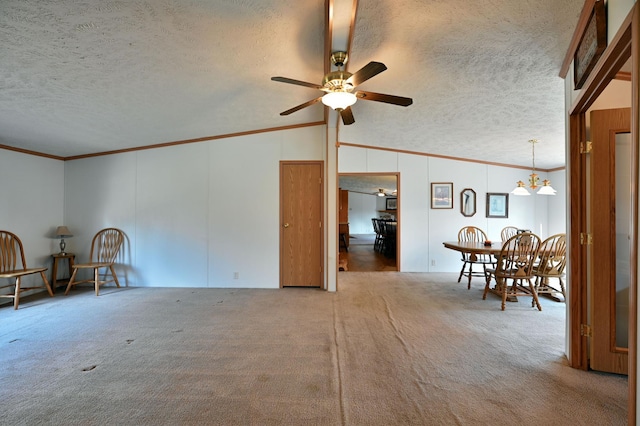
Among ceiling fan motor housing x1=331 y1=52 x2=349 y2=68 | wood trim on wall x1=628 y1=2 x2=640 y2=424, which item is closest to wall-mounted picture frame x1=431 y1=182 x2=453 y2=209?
ceiling fan motor housing x1=331 y1=52 x2=349 y2=68

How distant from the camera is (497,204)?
6.02 m

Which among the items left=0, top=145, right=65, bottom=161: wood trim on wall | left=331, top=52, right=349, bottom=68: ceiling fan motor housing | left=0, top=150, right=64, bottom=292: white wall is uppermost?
left=331, top=52, right=349, bottom=68: ceiling fan motor housing

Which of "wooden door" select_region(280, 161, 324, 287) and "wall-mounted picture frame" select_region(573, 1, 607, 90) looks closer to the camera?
"wall-mounted picture frame" select_region(573, 1, 607, 90)

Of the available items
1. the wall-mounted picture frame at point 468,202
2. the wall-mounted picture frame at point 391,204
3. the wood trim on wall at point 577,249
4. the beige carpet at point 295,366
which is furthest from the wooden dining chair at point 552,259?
the wall-mounted picture frame at point 391,204

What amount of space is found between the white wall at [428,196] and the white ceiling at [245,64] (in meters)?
1.59

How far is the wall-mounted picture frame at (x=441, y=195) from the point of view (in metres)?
5.97

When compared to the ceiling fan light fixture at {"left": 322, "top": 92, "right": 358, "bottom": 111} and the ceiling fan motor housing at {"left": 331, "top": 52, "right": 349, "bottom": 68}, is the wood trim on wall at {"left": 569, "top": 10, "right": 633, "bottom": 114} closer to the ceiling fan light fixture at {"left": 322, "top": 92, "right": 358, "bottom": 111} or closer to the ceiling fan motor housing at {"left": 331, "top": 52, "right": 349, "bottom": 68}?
the ceiling fan light fixture at {"left": 322, "top": 92, "right": 358, "bottom": 111}

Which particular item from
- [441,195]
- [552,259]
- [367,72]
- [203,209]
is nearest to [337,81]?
[367,72]

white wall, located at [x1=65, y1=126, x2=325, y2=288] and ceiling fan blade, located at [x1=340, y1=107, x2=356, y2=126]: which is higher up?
ceiling fan blade, located at [x1=340, y1=107, x2=356, y2=126]

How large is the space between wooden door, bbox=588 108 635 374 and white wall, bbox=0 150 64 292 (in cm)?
663

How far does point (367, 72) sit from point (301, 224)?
2.86m

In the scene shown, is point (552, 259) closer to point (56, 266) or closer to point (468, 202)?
point (468, 202)

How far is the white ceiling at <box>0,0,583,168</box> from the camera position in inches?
79.4

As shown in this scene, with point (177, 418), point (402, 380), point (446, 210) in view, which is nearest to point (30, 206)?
point (177, 418)
